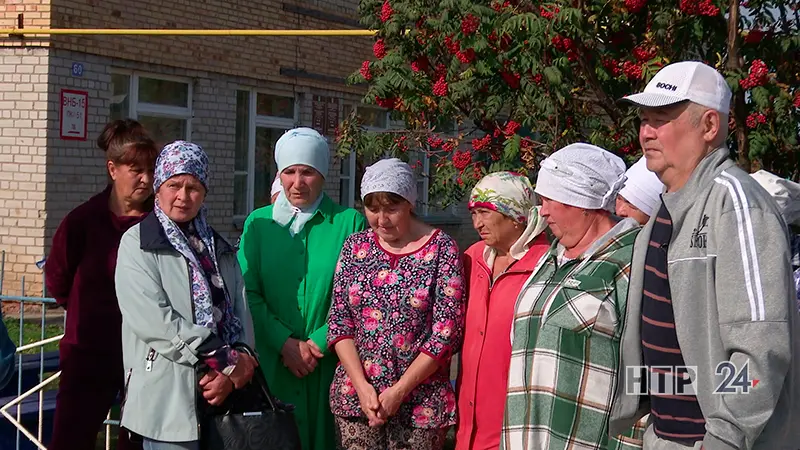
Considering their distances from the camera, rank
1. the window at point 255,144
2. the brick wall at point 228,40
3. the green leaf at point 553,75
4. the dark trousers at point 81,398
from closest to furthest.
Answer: the dark trousers at point 81,398
the green leaf at point 553,75
the brick wall at point 228,40
the window at point 255,144

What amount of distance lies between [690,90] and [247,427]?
6.66ft

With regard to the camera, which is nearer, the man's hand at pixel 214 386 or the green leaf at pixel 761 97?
the man's hand at pixel 214 386

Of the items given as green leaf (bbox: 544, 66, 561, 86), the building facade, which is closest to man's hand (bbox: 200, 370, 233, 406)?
green leaf (bbox: 544, 66, 561, 86)

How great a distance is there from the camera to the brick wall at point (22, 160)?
1068 cm

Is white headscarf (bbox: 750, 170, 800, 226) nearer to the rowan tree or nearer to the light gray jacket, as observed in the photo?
the rowan tree

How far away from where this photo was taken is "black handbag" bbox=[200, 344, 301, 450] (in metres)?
3.65

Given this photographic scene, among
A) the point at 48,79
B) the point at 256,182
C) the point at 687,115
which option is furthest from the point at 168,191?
the point at 256,182

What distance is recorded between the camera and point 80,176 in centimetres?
1106

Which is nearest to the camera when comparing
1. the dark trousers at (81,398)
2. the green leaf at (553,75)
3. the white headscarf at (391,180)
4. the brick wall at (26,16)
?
the white headscarf at (391,180)

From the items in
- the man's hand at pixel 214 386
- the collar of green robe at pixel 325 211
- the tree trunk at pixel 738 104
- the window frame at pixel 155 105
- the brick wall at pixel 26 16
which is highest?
the brick wall at pixel 26 16

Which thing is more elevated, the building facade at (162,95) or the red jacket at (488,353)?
the building facade at (162,95)

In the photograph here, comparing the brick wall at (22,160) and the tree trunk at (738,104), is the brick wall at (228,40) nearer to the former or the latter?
the brick wall at (22,160)

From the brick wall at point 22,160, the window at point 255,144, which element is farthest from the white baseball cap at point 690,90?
the window at point 255,144

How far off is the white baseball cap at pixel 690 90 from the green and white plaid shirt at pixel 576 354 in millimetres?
566
